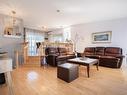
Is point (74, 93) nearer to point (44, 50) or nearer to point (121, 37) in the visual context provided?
point (44, 50)

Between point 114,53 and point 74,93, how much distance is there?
359 centimetres

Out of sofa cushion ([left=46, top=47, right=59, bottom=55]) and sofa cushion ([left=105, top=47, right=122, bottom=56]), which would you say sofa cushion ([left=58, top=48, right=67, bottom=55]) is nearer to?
sofa cushion ([left=46, top=47, right=59, bottom=55])

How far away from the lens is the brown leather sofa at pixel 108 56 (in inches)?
173

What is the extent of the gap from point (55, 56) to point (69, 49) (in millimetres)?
1655

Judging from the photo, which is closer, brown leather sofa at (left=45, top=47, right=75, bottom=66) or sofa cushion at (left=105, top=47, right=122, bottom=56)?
brown leather sofa at (left=45, top=47, right=75, bottom=66)

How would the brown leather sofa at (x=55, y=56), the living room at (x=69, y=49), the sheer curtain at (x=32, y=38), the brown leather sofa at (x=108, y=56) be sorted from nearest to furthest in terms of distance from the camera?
the living room at (x=69, y=49) < the brown leather sofa at (x=108, y=56) < the brown leather sofa at (x=55, y=56) < the sheer curtain at (x=32, y=38)

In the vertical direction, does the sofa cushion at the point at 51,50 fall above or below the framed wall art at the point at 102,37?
below

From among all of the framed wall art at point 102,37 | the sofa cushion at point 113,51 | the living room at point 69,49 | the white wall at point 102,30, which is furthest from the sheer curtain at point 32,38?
the sofa cushion at point 113,51

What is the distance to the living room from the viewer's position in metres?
2.61

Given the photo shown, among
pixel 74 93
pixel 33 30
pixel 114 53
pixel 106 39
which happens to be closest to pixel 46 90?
pixel 74 93

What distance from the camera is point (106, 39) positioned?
550cm

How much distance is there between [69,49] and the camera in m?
6.13

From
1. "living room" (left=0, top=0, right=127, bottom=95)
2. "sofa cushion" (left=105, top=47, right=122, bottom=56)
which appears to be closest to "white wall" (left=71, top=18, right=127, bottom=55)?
→ "living room" (left=0, top=0, right=127, bottom=95)

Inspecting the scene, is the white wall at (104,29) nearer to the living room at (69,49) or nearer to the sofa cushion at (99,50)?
the living room at (69,49)
